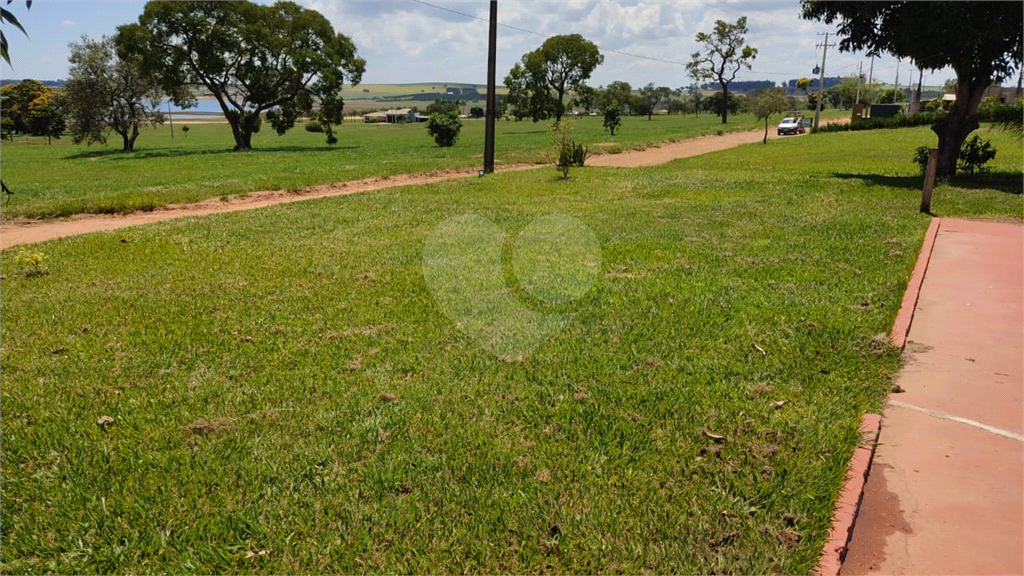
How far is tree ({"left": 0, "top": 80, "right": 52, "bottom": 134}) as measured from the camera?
63500 mm

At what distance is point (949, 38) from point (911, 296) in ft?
36.8

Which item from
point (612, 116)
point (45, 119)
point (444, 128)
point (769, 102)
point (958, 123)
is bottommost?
point (958, 123)

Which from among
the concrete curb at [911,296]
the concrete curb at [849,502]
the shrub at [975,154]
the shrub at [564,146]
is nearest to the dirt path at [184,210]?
the shrub at [564,146]

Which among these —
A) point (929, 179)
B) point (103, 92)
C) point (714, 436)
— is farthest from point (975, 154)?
point (103, 92)

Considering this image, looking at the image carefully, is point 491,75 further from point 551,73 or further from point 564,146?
point 551,73

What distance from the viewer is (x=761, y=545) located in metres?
2.78

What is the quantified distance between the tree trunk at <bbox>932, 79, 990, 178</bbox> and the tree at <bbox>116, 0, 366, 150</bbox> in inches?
1229

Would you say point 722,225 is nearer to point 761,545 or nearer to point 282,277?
point 282,277

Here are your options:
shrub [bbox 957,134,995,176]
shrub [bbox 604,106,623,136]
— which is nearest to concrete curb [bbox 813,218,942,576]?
shrub [bbox 957,134,995,176]

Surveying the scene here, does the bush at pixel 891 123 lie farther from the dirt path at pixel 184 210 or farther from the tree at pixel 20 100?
the tree at pixel 20 100

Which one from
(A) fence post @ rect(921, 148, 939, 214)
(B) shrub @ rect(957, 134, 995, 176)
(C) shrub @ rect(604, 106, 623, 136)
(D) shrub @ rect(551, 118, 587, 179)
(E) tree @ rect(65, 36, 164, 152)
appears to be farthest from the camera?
(C) shrub @ rect(604, 106, 623, 136)

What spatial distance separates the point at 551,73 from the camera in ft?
218

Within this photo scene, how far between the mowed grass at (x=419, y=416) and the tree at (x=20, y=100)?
238 ft

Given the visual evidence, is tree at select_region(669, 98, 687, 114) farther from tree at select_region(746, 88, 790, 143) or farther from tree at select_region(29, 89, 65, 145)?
tree at select_region(29, 89, 65, 145)
